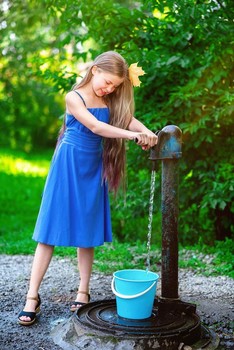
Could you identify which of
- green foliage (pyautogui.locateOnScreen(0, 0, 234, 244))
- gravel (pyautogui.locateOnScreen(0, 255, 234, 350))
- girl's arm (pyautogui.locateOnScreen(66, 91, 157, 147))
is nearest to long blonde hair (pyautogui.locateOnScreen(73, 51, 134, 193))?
girl's arm (pyautogui.locateOnScreen(66, 91, 157, 147))

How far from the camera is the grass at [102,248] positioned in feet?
16.5

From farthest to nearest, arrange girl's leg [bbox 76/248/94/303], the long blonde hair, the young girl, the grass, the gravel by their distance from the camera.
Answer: the grass → girl's leg [bbox 76/248/94/303] → the long blonde hair → the young girl → the gravel

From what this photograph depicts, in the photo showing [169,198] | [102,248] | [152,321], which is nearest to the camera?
[152,321]

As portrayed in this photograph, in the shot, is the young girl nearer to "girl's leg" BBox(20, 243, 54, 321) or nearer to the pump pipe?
"girl's leg" BBox(20, 243, 54, 321)

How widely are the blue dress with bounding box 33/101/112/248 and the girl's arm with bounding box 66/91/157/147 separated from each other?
0.32ft

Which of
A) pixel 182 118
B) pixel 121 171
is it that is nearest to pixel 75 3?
pixel 182 118

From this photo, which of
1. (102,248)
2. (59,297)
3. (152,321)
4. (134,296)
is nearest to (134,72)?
(134,296)

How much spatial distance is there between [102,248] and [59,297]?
1.59 m

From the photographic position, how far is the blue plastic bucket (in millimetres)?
3137

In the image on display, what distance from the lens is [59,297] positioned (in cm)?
415

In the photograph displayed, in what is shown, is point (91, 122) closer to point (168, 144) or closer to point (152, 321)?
point (168, 144)

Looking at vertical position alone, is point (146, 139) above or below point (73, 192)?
above

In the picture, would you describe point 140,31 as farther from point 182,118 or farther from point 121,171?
point 121,171

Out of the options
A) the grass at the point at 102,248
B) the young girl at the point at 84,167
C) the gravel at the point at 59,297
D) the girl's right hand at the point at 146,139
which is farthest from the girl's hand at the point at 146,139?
the grass at the point at 102,248
